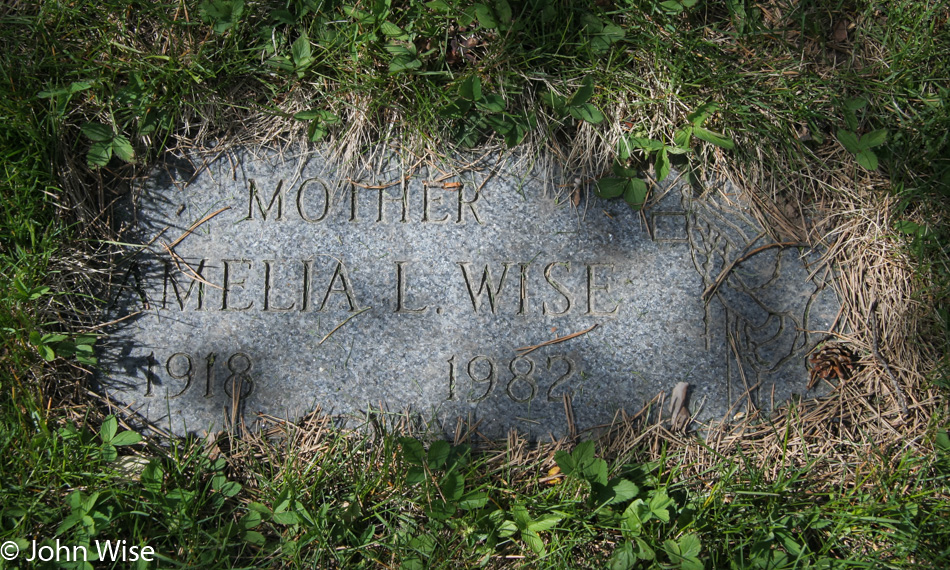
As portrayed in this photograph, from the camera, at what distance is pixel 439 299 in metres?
2.21

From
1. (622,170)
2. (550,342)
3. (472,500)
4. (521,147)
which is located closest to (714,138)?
(622,170)

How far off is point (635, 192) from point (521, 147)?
0.44 meters

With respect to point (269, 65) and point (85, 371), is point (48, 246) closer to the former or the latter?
point (85, 371)

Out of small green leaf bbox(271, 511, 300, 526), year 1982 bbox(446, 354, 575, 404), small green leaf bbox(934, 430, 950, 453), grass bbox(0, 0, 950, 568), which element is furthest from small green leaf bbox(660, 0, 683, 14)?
small green leaf bbox(271, 511, 300, 526)

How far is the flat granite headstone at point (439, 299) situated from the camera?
7.16ft

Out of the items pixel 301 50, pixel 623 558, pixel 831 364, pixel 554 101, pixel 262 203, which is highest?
pixel 301 50

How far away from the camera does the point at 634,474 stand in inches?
84.6

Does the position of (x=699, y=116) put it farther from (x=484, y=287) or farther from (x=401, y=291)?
(x=401, y=291)

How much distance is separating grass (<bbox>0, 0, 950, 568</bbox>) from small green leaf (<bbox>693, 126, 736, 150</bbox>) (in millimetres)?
47

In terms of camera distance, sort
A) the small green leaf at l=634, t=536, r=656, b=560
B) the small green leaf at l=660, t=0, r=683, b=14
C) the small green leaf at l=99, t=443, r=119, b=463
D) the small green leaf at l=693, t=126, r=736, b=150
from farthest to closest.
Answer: the small green leaf at l=660, t=0, r=683, b=14 < the small green leaf at l=693, t=126, r=736, b=150 < the small green leaf at l=99, t=443, r=119, b=463 < the small green leaf at l=634, t=536, r=656, b=560

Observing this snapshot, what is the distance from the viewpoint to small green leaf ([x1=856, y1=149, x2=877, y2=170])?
7.39 ft

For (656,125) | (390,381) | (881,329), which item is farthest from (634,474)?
(656,125)

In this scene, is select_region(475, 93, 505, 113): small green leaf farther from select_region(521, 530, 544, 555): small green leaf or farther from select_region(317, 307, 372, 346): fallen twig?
select_region(521, 530, 544, 555): small green leaf

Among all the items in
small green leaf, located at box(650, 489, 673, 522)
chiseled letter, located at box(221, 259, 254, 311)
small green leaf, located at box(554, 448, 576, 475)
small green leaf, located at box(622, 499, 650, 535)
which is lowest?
small green leaf, located at box(622, 499, 650, 535)
